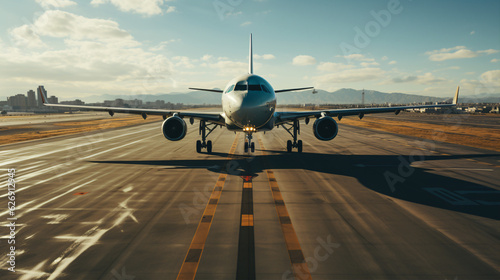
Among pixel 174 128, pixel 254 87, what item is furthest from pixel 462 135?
pixel 174 128

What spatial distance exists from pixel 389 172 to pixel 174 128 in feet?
41.6

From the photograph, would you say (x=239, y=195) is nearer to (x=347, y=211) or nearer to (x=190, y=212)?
(x=190, y=212)

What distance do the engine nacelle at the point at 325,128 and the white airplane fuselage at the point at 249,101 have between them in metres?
3.24

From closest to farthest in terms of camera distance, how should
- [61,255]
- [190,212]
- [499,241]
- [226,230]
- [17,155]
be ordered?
[61,255]
[499,241]
[226,230]
[190,212]
[17,155]

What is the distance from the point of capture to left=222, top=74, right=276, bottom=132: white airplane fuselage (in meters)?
13.5

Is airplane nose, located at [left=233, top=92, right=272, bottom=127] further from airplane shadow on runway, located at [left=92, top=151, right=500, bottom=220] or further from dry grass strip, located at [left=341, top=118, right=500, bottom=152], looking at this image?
dry grass strip, located at [left=341, top=118, right=500, bottom=152]

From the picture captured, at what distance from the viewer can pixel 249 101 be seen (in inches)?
527

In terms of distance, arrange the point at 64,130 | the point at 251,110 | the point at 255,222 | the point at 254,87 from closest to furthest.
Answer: the point at 255,222 < the point at 251,110 < the point at 254,87 < the point at 64,130

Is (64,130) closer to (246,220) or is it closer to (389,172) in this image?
(246,220)

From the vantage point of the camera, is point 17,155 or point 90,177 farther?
point 17,155

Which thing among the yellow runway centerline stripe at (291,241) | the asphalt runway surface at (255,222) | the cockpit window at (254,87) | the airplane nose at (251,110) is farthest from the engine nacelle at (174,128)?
the yellow runway centerline stripe at (291,241)

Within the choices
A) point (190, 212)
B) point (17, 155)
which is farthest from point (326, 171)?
point (17, 155)

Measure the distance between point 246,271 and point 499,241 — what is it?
6.17 meters

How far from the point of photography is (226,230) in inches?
263
